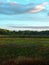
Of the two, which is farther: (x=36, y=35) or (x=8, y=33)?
(x=8, y=33)

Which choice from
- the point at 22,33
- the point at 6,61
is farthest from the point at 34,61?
the point at 22,33

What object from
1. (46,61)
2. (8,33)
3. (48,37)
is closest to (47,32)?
(48,37)

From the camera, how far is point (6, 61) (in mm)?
30922

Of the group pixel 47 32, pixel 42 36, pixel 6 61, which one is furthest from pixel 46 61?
pixel 42 36

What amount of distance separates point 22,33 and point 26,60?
4686cm

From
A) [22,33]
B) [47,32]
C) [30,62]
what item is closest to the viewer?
[30,62]

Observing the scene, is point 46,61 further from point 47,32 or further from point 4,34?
point 4,34

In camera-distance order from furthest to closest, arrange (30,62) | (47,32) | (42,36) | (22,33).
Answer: (22,33) → (42,36) → (47,32) → (30,62)

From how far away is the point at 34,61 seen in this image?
30172mm

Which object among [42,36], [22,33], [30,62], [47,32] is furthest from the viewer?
[22,33]

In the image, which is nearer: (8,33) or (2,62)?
(2,62)

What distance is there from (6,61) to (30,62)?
2969 millimetres

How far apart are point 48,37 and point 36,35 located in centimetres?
410

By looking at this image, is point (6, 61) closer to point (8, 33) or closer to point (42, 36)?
point (42, 36)
